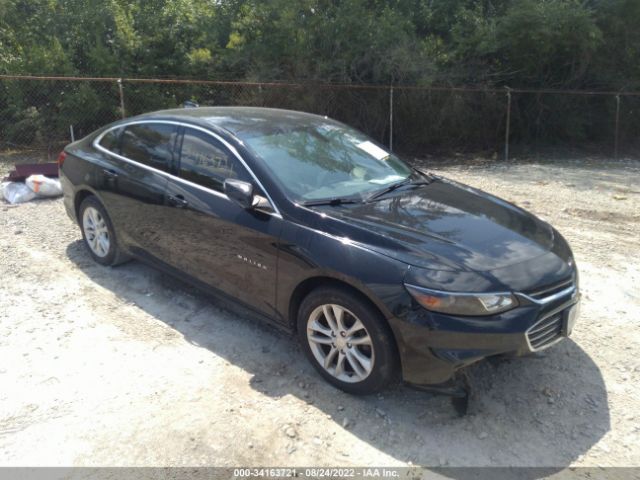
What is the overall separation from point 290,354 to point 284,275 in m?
0.70

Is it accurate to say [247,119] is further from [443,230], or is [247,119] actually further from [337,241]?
[443,230]

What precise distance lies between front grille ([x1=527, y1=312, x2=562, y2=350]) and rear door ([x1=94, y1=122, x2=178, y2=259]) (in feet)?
9.37

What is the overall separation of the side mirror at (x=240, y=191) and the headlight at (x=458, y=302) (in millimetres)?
1329

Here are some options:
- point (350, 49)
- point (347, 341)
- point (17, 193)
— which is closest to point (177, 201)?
point (347, 341)

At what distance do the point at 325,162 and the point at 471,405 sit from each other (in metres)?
2.00

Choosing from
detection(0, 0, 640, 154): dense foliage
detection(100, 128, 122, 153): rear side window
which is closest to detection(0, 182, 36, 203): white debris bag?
detection(100, 128, 122, 153): rear side window

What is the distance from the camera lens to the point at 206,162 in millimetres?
4293

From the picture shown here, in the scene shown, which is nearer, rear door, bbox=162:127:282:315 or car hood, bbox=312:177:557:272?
car hood, bbox=312:177:557:272

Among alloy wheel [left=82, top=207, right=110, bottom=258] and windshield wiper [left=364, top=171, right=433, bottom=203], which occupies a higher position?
windshield wiper [left=364, top=171, right=433, bottom=203]

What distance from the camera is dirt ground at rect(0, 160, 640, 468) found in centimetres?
309

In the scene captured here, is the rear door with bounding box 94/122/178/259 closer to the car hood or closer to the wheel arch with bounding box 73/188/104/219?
the wheel arch with bounding box 73/188/104/219

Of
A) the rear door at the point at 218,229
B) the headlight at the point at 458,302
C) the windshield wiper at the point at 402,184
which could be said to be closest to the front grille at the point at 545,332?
the headlight at the point at 458,302

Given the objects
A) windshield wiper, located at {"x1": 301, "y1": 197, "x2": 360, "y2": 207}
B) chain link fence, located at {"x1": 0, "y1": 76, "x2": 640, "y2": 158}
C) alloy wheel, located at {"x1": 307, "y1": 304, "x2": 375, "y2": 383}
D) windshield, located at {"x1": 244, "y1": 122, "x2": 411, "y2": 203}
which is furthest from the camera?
chain link fence, located at {"x1": 0, "y1": 76, "x2": 640, "y2": 158}

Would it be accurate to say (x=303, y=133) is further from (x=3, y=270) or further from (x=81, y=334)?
(x=3, y=270)
